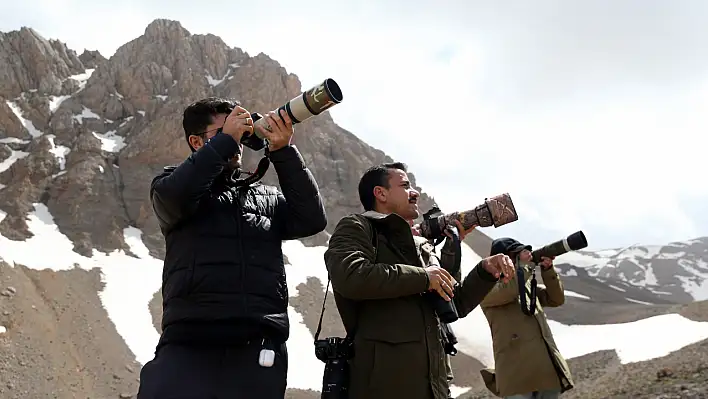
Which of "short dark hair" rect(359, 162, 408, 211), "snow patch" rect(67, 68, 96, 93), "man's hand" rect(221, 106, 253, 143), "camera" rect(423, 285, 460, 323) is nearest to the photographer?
"man's hand" rect(221, 106, 253, 143)

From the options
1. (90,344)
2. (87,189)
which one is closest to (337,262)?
(90,344)

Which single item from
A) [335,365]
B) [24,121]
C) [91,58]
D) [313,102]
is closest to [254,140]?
[313,102]

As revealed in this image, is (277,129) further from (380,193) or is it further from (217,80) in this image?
(217,80)

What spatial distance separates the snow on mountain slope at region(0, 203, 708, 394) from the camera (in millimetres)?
33888

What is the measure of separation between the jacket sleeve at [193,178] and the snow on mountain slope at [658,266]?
4495 inches

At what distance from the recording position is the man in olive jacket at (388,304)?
4098 millimetres

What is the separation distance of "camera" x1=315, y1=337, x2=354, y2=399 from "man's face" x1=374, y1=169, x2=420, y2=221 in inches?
48.3

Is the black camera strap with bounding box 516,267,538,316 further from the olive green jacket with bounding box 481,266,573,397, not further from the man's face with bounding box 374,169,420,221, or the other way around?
the man's face with bounding box 374,169,420,221

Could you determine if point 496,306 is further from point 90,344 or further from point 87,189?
point 87,189

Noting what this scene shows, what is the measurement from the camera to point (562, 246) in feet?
25.8

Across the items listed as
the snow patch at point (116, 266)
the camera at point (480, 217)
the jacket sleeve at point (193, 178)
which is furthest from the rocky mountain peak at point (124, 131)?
the jacket sleeve at point (193, 178)

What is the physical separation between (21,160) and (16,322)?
3236cm

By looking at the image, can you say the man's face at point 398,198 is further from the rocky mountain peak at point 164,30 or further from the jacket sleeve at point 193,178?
the rocky mountain peak at point 164,30

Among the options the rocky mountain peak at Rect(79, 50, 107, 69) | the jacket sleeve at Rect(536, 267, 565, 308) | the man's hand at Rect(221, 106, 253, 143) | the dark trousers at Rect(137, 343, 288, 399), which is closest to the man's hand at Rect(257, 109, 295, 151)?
the man's hand at Rect(221, 106, 253, 143)
